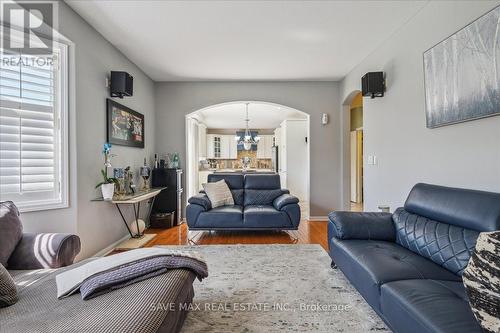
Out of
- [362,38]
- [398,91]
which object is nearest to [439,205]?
[398,91]

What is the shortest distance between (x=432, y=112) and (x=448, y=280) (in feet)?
5.13

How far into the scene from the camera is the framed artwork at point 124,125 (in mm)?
3400

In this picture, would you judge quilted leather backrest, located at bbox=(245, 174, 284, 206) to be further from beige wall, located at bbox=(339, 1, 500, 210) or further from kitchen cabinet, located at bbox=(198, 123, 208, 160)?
kitchen cabinet, located at bbox=(198, 123, 208, 160)

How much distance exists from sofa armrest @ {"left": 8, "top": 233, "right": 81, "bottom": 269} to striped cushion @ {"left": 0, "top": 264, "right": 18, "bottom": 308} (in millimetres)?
424

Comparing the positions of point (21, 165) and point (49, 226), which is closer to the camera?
point (21, 165)

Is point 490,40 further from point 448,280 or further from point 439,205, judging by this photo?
point 448,280

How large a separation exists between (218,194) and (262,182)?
0.86 meters

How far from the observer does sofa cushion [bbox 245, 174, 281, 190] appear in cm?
469

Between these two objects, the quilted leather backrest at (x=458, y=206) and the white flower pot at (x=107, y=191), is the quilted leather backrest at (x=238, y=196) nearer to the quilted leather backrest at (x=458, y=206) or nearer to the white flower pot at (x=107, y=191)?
the white flower pot at (x=107, y=191)

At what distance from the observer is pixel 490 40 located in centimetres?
183

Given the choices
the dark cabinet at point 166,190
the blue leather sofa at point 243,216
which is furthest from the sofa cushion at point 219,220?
the dark cabinet at point 166,190

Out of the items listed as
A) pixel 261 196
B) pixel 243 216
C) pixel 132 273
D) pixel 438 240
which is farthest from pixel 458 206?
pixel 261 196

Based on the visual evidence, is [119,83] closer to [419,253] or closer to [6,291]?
[6,291]

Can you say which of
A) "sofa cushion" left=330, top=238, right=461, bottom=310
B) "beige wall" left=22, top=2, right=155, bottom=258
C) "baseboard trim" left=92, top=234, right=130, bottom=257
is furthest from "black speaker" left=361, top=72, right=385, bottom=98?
"baseboard trim" left=92, top=234, right=130, bottom=257
